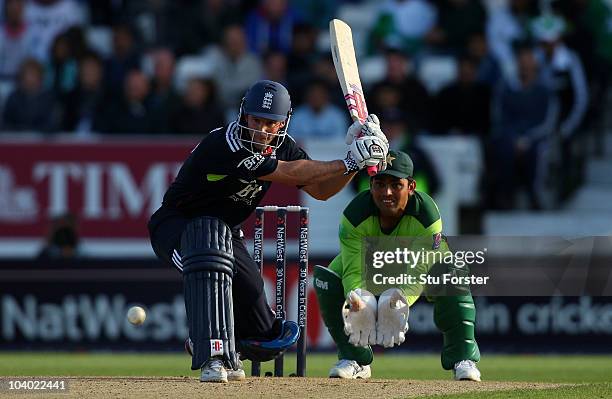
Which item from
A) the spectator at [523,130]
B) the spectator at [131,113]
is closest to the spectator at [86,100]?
the spectator at [131,113]

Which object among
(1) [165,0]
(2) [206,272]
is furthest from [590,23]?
(2) [206,272]

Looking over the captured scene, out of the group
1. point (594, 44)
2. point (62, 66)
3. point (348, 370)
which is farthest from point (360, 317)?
point (62, 66)

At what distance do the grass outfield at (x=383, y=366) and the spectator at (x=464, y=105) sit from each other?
3.01 meters

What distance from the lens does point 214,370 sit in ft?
26.5

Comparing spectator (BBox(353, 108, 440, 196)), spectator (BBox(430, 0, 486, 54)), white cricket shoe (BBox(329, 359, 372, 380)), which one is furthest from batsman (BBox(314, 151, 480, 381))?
spectator (BBox(430, 0, 486, 54))

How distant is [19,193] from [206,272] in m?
7.68

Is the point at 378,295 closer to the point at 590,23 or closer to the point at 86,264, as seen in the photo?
the point at 86,264

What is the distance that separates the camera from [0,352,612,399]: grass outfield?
10.2 meters

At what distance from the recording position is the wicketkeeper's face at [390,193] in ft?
28.5

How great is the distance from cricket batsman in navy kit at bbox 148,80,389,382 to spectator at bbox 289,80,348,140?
249 inches

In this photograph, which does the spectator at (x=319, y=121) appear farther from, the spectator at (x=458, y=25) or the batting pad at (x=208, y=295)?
the batting pad at (x=208, y=295)

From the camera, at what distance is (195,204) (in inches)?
335

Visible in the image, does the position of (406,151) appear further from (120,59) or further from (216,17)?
(120,59)

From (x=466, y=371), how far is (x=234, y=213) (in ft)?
5.83
